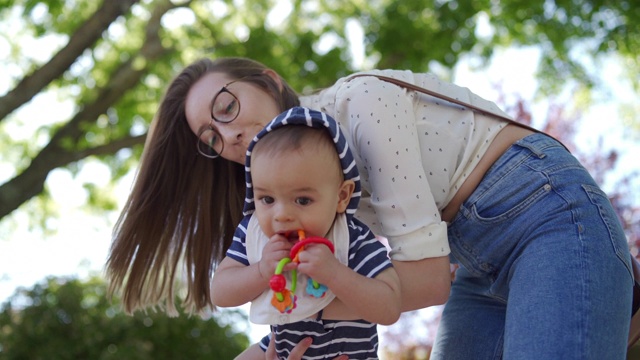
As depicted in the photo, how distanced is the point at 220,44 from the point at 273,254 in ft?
28.3

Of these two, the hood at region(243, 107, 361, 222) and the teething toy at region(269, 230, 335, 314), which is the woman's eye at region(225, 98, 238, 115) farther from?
the teething toy at region(269, 230, 335, 314)

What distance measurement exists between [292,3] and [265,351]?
30.9 ft

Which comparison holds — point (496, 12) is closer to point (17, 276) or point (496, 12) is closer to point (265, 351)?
point (17, 276)

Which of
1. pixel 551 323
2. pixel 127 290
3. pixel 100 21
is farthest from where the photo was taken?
pixel 100 21

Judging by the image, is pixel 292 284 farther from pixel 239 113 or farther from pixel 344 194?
pixel 239 113

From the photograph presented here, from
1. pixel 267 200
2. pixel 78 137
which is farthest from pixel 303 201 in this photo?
pixel 78 137

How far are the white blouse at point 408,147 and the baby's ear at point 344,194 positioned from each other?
101 millimetres

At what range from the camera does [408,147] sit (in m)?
2.38

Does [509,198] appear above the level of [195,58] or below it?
below

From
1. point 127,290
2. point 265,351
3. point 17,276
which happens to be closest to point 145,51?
point 17,276

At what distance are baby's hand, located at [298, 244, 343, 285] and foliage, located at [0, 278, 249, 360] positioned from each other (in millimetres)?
6654

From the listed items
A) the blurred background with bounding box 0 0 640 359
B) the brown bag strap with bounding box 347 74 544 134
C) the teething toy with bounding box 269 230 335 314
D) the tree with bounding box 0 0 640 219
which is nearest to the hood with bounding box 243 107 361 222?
the teething toy with bounding box 269 230 335 314

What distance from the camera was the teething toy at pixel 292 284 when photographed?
2.14m

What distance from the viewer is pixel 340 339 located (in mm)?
2346
